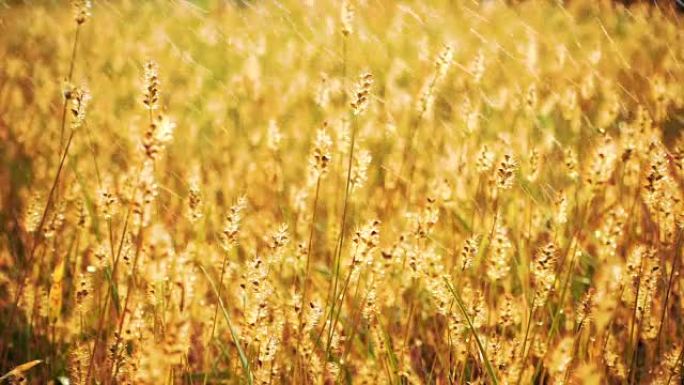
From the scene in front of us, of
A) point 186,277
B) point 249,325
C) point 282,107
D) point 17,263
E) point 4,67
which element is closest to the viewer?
point 249,325

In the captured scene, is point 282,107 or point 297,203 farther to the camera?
point 282,107

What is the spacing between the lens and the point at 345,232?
6.30ft

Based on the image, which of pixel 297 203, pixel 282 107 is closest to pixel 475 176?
pixel 297 203

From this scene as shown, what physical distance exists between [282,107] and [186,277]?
1991mm

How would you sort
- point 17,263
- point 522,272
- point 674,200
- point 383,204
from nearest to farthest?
point 674,200 → point 17,263 → point 522,272 → point 383,204

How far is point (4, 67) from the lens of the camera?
9.25ft

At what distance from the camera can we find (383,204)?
212 centimetres

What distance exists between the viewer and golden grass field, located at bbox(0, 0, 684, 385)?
45.1 inches

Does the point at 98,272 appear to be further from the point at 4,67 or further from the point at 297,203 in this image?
the point at 4,67

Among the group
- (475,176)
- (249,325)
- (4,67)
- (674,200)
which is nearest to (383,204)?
(475,176)

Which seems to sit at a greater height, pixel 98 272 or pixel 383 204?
pixel 383 204

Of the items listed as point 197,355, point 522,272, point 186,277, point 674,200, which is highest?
point 674,200

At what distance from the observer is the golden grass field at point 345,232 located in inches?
45.1

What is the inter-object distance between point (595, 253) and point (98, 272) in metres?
1.59
